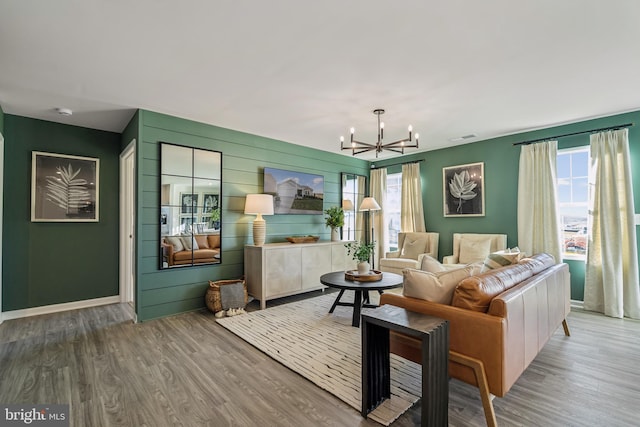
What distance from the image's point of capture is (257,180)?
474 cm

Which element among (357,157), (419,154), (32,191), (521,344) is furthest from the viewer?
(357,157)

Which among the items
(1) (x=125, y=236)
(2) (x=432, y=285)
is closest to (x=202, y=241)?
(1) (x=125, y=236)

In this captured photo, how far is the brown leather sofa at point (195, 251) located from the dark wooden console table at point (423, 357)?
289cm

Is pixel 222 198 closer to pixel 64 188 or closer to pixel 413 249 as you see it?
pixel 64 188

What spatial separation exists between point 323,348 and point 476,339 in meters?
1.48

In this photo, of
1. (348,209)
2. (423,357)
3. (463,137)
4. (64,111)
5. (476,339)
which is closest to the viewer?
(423,357)

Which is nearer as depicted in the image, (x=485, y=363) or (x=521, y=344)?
(x=485, y=363)

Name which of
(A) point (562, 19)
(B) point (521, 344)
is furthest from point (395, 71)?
(B) point (521, 344)

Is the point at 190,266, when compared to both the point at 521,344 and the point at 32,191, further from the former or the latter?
the point at 521,344

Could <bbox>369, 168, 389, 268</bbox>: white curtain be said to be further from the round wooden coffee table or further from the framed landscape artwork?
the round wooden coffee table

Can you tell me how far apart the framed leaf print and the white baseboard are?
3.73 ft

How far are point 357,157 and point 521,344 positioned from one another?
16.3 feet

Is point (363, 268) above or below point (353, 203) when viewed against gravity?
below

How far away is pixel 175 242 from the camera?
385cm
